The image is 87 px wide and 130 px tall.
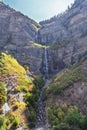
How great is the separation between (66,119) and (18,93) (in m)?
17.1

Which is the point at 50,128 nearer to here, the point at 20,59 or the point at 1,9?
the point at 20,59

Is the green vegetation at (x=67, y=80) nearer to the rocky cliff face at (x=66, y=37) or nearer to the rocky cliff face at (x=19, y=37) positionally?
the rocky cliff face at (x=66, y=37)

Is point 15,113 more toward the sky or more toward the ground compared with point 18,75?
more toward the ground

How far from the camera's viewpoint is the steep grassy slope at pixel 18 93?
174ft

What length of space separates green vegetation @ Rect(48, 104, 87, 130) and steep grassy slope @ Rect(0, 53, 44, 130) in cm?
377

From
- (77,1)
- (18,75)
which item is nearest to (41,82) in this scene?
(18,75)

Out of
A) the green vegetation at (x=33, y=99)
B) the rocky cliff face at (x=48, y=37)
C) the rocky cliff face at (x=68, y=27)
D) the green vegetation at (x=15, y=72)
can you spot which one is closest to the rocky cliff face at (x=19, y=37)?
the rocky cliff face at (x=48, y=37)

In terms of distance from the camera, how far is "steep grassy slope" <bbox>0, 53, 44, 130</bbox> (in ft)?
174

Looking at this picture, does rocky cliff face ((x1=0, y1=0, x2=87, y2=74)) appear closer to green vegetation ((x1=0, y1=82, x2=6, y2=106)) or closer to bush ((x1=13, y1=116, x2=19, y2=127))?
green vegetation ((x1=0, y1=82, x2=6, y2=106))

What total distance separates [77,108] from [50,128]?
8221 mm

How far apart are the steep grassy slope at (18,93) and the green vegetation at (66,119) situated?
12.4ft

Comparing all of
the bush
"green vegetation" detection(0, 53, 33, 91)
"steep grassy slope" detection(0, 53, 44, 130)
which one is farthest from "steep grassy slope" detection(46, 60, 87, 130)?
the bush

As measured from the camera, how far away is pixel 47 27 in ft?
407

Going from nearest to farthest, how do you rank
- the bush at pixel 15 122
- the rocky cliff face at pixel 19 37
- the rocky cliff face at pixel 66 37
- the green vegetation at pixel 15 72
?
the bush at pixel 15 122
the green vegetation at pixel 15 72
the rocky cliff face at pixel 66 37
the rocky cliff face at pixel 19 37
